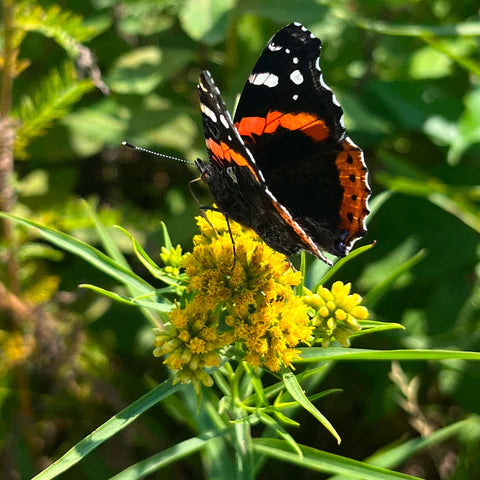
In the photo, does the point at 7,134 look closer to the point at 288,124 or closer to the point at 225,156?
the point at 225,156

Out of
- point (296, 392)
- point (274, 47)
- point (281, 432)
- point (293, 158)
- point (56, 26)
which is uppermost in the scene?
point (56, 26)

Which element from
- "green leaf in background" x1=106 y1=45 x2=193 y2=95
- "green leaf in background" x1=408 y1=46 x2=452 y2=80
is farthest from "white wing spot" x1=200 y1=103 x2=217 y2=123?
"green leaf in background" x1=408 y1=46 x2=452 y2=80

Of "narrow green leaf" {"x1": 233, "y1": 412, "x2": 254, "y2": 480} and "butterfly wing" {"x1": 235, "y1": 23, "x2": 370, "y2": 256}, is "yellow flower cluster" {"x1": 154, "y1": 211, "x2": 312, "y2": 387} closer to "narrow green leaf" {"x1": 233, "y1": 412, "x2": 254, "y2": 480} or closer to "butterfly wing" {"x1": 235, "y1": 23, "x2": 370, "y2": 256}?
"narrow green leaf" {"x1": 233, "y1": 412, "x2": 254, "y2": 480}

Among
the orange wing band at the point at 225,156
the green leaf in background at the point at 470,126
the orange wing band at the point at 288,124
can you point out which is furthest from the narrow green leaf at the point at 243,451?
the green leaf in background at the point at 470,126

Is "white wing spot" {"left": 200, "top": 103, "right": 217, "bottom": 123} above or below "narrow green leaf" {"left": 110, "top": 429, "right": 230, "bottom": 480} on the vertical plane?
above

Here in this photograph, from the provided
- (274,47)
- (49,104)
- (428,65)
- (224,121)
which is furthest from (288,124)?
(428,65)

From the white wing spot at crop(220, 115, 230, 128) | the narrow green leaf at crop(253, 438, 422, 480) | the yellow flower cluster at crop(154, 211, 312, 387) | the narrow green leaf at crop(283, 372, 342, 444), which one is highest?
the white wing spot at crop(220, 115, 230, 128)

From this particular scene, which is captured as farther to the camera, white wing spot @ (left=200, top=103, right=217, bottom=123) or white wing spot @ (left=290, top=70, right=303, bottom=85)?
white wing spot @ (left=290, top=70, right=303, bottom=85)
